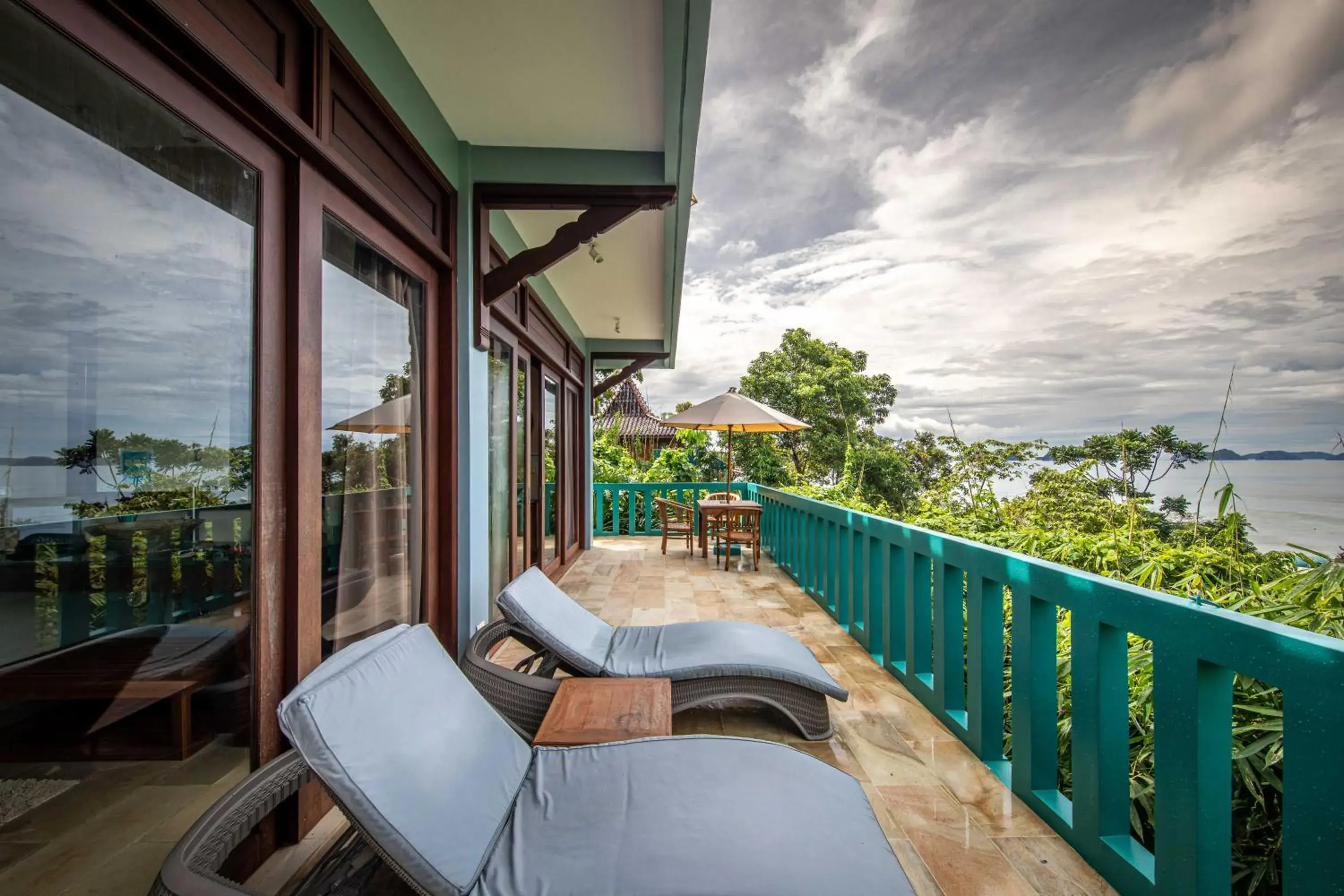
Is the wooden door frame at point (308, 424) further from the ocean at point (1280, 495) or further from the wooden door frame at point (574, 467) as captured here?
the wooden door frame at point (574, 467)

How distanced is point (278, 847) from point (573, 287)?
4.67 metres

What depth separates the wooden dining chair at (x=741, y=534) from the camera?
625 centimetres

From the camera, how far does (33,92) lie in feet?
3.45

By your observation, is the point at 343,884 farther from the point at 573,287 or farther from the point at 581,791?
the point at 573,287

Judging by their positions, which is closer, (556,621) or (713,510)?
(556,621)

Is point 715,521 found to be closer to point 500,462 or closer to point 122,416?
point 500,462

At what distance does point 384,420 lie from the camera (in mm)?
2338

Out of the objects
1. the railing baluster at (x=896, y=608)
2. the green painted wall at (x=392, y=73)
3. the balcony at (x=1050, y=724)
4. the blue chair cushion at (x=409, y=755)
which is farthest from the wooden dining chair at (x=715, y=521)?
the blue chair cushion at (x=409, y=755)

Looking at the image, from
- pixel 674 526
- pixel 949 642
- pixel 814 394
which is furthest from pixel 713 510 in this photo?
pixel 814 394

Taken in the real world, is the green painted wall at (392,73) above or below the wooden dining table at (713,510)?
above

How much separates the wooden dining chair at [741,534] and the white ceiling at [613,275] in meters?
2.47

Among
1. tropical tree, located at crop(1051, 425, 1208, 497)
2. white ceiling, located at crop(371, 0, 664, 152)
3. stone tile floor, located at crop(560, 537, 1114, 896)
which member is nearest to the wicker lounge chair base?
stone tile floor, located at crop(560, 537, 1114, 896)

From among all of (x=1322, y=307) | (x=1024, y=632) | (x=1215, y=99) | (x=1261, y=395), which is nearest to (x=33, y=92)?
(x=1024, y=632)

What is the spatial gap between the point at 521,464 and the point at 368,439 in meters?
2.60
